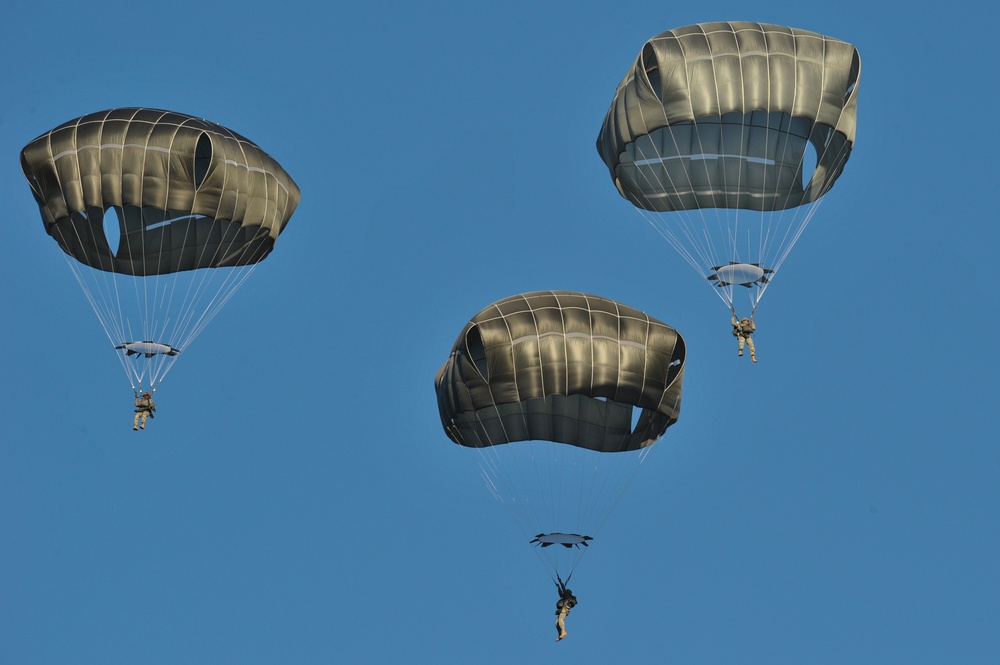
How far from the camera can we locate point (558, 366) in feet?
163

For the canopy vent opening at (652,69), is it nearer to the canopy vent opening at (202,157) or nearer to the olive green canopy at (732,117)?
the olive green canopy at (732,117)

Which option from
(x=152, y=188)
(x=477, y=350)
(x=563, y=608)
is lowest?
(x=563, y=608)

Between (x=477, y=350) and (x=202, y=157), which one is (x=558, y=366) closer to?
(x=477, y=350)

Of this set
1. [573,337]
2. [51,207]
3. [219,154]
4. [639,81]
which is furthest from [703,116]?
[51,207]

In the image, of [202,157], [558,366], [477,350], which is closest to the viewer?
[558,366]

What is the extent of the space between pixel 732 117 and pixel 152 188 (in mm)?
Result: 13793

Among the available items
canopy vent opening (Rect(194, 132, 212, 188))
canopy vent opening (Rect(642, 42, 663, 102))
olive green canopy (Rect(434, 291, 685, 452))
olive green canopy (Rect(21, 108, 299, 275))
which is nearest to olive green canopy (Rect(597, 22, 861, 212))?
canopy vent opening (Rect(642, 42, 663, 102))

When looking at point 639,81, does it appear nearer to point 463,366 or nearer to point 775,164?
point 775,164

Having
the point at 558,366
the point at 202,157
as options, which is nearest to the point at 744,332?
the point at 558,366

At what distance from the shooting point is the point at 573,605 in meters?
50.1

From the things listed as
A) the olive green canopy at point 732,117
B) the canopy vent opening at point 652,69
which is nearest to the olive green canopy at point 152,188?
the olive green canopy at point 732,117

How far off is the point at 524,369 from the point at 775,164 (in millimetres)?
8408

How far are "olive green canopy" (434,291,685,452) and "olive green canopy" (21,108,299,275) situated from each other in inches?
259

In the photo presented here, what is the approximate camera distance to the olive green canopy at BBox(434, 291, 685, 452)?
163ft
